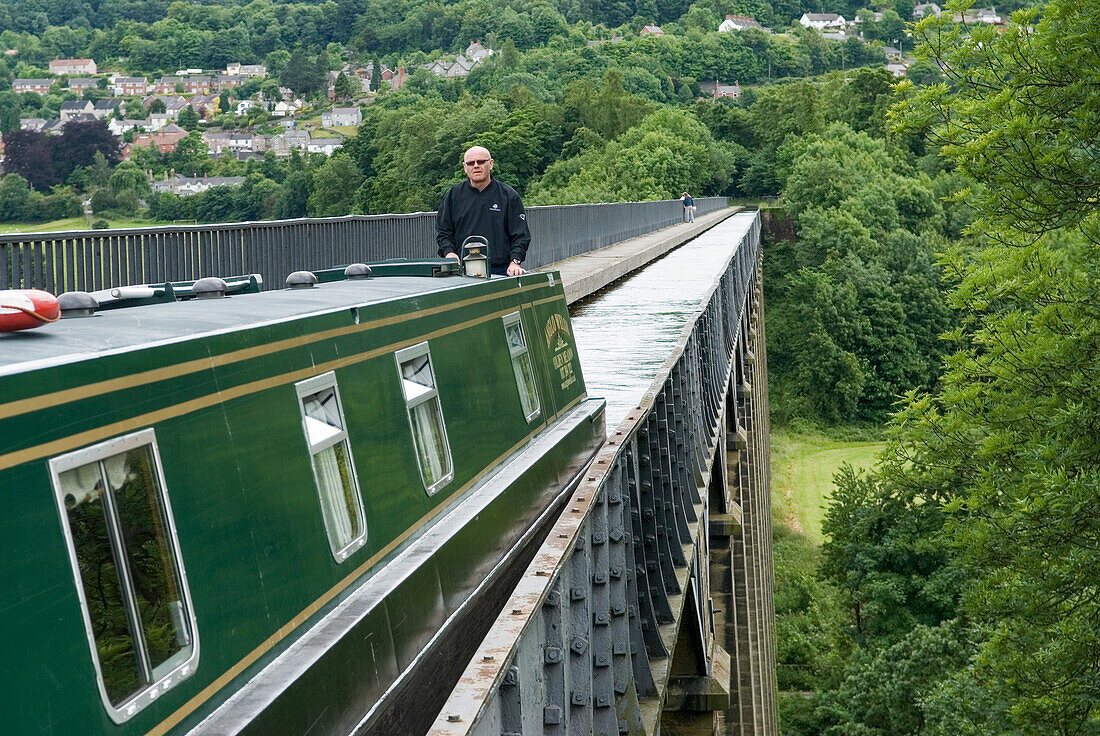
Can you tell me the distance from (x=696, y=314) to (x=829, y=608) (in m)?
26.5

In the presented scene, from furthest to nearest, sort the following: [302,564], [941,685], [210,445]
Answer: [941,685] → [302,564] → [210,445]

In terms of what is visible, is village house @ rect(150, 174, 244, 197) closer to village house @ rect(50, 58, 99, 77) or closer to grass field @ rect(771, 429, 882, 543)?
grass field @ rect(771, 429, 882, 543)

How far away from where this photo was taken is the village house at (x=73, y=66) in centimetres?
14786

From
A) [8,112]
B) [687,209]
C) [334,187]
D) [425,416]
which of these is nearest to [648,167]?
[687,209]

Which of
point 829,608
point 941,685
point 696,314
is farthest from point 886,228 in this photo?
point 696,314

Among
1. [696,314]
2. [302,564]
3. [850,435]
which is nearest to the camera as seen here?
[302,564]

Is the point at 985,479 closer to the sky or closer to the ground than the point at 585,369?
closer to the ground

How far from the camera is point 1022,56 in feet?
45.6

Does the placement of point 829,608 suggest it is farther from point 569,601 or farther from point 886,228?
point 886,228

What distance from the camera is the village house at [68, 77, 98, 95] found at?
120938 millimetres

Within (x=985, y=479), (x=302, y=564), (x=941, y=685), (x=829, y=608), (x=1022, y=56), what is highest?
(x=1022, y=56)

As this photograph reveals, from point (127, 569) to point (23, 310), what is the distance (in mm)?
750

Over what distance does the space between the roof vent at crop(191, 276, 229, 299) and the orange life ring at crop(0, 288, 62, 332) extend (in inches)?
68.5

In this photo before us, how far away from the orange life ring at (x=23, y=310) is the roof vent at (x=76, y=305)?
626 millimetres
